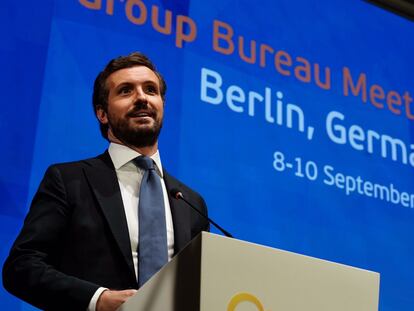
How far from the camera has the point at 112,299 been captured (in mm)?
1683

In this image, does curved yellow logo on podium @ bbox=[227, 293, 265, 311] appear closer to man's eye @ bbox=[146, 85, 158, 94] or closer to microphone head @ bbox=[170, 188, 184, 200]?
microphone head @ bbox=[170, 188, 184, 200]

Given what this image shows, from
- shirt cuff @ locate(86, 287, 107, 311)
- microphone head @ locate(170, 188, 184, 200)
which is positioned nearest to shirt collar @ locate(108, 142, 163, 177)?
microphone head @ locate(170, 188, 184, 200)

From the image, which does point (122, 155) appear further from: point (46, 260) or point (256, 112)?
point (256, 112)

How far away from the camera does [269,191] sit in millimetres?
3160

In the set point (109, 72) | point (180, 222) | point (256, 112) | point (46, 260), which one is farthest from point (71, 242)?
point (256, 112)

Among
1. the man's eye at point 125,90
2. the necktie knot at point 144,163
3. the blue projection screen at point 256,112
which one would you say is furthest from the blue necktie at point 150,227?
the blue projection screen at point 256,112

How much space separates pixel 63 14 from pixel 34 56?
Result: 0.70 feet

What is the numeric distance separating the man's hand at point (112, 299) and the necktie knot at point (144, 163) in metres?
0.51

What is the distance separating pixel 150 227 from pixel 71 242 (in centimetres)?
20

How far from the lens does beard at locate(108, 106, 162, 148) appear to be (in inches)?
85.7

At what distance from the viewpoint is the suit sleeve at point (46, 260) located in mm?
1759

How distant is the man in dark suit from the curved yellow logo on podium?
0.85ft

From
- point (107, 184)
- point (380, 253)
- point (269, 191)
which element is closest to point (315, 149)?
point (269, 191)

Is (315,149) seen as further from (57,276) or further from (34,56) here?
(57,276)
